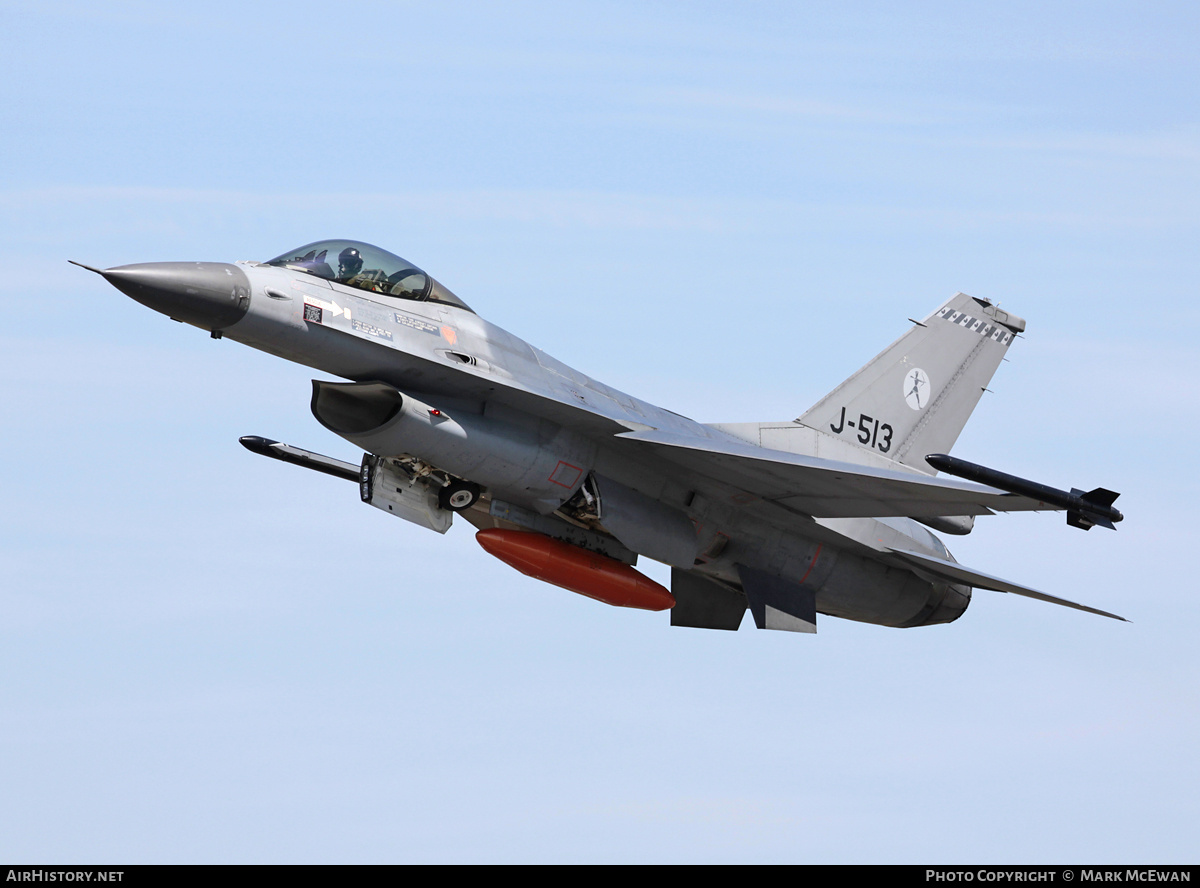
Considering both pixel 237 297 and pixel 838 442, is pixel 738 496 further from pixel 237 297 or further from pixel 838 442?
pixel 237 297

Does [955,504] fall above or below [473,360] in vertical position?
below

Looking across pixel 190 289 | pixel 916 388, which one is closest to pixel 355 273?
pixel 190 289

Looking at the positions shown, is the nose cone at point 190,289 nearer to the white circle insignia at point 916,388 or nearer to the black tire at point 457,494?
the black tire at point 457,494

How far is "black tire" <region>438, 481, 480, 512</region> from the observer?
17.1 m

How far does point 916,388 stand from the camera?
2131 cm

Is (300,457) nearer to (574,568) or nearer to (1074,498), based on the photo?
(574,568)

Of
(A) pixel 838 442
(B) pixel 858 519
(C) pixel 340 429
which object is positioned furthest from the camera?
(A) pixel 838 442

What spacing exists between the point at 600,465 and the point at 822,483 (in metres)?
2.52

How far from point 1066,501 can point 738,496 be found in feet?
14.2

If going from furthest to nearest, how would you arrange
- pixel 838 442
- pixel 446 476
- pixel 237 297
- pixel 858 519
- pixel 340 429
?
1. pixel 838 442
2. pixel 858 519
3. pixel 446 476
4. pixel 340 429
5. pixel 237 297

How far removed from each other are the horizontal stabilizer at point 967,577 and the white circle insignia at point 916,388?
266 centimetres

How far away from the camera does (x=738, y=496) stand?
18000 millimetres

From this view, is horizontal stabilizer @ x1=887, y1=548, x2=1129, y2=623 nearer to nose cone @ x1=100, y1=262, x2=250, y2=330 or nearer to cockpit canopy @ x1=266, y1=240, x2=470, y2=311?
cockpit canopy @ x1=266, y1=240, x2=470, y2=311
